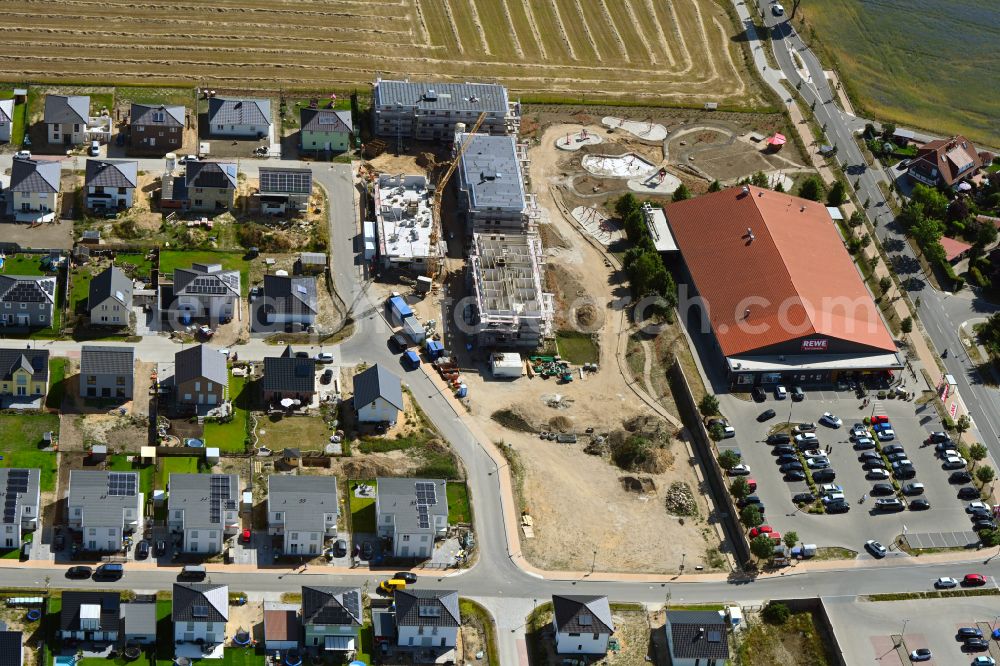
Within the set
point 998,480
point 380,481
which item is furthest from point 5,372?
point 998,480

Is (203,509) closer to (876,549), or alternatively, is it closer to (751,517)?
(751,517)

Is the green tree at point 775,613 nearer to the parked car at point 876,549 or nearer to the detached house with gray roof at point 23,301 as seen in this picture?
the parked car at point 876,549

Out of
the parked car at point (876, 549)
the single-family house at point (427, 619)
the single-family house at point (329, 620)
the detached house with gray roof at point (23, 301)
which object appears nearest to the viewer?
the single-family house at point (329, 620)

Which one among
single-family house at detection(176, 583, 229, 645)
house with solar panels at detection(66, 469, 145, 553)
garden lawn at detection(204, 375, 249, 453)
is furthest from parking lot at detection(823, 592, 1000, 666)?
house with solar panels at detection(66, 469, 145, 553)

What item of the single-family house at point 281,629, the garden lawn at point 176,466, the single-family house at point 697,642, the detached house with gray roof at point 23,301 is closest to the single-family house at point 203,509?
the garden lawn at point 176,466

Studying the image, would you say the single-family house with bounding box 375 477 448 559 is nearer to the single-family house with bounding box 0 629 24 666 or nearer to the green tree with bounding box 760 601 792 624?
the green tree with bounding box 760 601 792 624

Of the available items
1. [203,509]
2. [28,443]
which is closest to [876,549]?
[203,509]

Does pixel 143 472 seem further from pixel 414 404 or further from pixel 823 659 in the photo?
pixel 823 659
